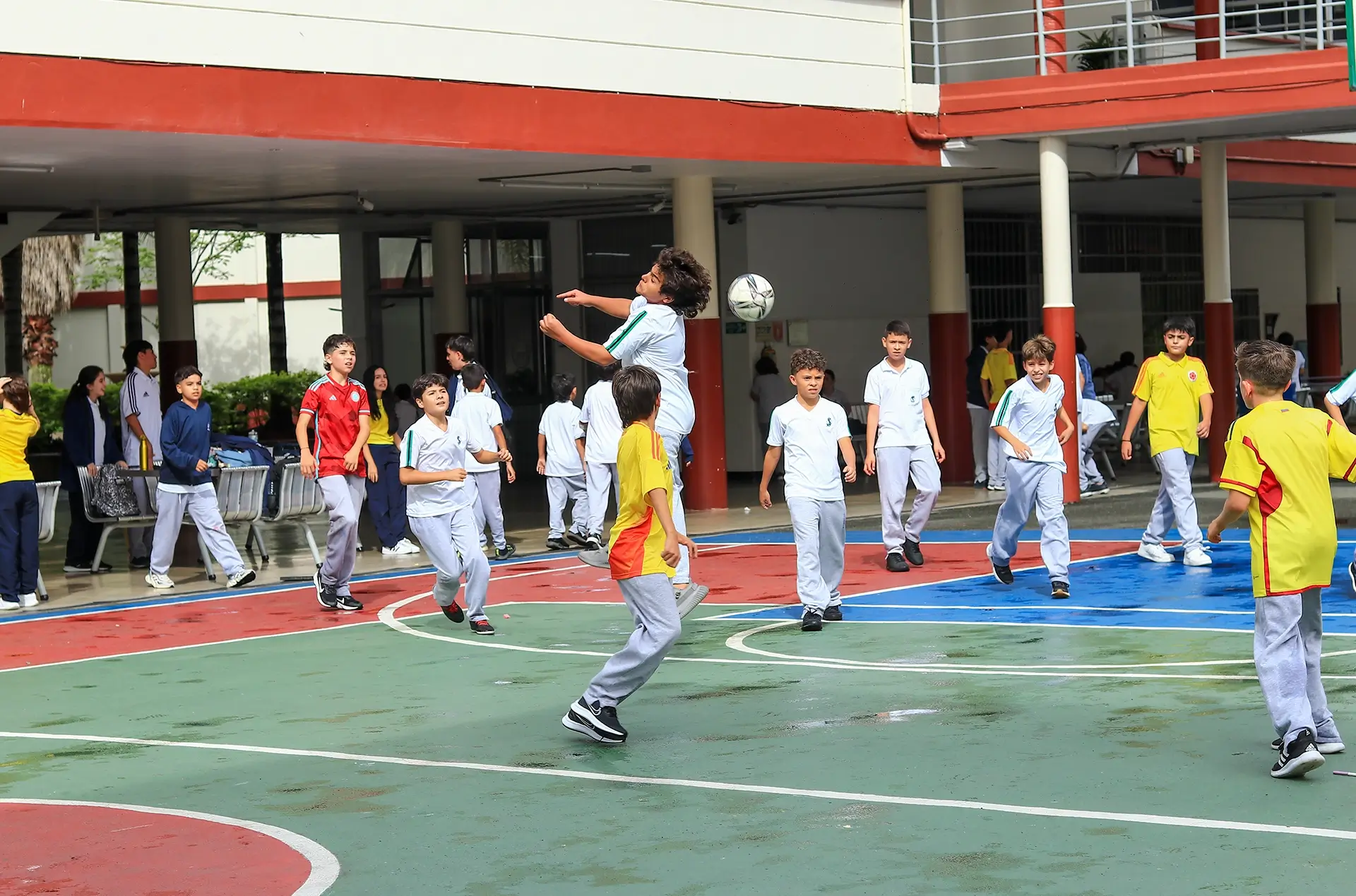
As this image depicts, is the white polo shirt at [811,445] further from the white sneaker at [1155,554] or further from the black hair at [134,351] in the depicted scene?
the black hair at [134,351]

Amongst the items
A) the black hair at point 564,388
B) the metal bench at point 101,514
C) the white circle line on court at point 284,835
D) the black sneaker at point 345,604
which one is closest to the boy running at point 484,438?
the black sneaker at point 345,604

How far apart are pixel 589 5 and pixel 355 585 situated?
6034 millimetres

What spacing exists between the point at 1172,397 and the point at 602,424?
16.6 feet

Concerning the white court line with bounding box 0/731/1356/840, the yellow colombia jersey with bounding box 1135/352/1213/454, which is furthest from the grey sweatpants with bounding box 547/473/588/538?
the white court line with bounding box 0/731/1356/840

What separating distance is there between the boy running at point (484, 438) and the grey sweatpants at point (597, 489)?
770 millimetres

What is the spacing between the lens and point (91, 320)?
162 feet

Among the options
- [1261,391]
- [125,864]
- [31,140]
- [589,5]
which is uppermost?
[589,5]

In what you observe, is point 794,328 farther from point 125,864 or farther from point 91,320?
point 91,320

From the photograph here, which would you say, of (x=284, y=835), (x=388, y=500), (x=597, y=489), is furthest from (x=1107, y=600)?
(x=388, y=500)

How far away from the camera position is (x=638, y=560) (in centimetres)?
838

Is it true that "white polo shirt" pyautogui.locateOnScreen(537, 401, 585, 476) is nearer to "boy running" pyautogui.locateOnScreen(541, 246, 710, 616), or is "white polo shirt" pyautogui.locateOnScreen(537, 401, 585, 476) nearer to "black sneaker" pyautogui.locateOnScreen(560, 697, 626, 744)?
"boy running" pyautogui.locateOnScreen(541, 246, 710, 616)

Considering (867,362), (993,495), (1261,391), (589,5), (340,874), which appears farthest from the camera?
(867,362)

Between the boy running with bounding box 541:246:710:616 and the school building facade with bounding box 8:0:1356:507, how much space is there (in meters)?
6.40

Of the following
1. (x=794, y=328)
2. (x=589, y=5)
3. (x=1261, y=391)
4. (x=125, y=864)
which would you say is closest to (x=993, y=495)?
(x=794, y=328)
